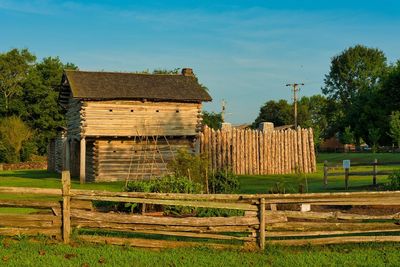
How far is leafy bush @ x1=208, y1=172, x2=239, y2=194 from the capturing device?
55.3ft

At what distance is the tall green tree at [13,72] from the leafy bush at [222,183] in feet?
159

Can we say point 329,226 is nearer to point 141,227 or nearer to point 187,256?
point 187,256

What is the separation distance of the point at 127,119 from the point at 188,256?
22900 mm

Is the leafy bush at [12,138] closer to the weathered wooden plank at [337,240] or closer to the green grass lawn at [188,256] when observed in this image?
the green grass lawn at [188,256]

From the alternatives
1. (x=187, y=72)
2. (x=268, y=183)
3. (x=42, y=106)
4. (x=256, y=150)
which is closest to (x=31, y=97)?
(x=42, y=106)

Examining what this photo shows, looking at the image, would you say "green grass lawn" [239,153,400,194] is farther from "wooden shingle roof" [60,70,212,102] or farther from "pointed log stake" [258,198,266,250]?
"wooden shingle roof" [60,70,212,102]

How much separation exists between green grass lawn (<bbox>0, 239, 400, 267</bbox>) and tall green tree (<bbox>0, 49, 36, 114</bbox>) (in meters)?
54.9

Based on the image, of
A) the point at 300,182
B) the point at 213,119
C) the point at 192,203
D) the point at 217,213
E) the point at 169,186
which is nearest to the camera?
the point at 192,203

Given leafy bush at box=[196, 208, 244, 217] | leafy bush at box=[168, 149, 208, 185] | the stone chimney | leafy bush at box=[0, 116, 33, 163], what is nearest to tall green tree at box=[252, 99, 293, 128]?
leafy bush at box=[0, 116, 33, 163]

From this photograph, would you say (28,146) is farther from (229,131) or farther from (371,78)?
(371,78)

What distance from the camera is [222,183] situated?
667 inches

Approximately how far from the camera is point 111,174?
3153 centimetres

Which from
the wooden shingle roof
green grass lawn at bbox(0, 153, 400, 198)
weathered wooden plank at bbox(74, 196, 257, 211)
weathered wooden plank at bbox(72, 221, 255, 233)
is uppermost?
the wooden shingle roof

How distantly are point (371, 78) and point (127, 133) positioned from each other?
203ft
